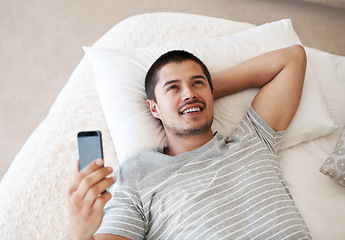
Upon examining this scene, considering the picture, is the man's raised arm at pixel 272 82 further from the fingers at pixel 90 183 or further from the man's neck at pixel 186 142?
the fingers at pixel 90 183

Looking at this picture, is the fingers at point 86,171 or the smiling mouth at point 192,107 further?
the smiling mouth at point 192,107

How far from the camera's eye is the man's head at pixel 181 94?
48.0 inches

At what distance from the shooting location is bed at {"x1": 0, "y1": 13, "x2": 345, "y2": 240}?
121 cm

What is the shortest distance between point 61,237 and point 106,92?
629mm

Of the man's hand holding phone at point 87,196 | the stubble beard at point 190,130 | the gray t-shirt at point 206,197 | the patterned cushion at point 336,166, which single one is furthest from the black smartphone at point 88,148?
the patterned cushion at point 336,166

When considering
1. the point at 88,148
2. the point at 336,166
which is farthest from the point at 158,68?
the point at 336,166

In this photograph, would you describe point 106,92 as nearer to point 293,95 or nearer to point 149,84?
point 149,84

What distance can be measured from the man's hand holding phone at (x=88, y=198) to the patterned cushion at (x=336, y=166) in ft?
3.09

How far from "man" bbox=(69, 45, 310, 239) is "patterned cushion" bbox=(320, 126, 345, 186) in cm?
23

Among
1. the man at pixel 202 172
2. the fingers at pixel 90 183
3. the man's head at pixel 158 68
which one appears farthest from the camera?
the man's head at pixel 158 68

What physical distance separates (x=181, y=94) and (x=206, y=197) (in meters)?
0.42

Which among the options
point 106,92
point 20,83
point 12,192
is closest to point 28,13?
point 20,83

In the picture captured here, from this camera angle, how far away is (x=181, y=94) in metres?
1.24

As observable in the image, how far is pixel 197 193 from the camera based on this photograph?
109cm
